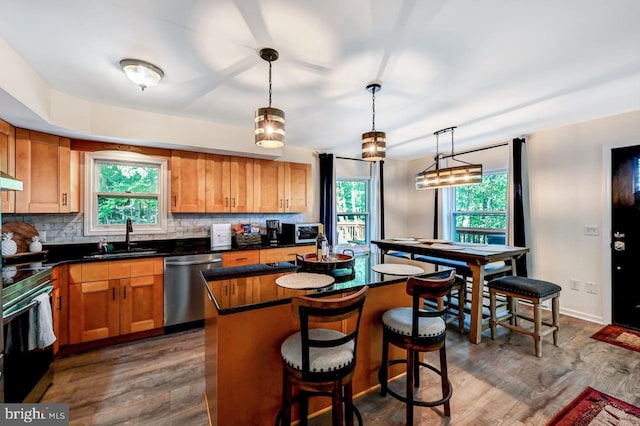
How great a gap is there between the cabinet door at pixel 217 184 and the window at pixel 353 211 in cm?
219

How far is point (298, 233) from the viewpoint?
424 centimetres

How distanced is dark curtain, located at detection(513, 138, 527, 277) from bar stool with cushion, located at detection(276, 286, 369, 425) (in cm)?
352

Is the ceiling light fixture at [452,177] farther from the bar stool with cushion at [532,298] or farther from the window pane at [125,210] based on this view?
the window pane at [125,210]

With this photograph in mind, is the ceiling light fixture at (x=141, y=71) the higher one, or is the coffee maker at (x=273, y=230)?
the ceiling light fixture at (x=141, y=71)

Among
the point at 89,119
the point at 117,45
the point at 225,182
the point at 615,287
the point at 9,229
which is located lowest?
the point at 615,287

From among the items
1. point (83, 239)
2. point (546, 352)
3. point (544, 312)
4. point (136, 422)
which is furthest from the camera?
point (544, 312)

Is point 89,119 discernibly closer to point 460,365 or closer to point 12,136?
point 12,136

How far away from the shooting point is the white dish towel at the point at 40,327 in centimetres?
181

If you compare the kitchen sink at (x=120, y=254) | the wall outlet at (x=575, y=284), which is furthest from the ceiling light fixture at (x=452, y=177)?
the kitchen sink at (x=120, y=254)

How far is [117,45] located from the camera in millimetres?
1901

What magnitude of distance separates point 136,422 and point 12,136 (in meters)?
2.82

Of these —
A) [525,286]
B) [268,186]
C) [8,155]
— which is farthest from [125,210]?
[525,286]

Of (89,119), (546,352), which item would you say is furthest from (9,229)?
(546,352)

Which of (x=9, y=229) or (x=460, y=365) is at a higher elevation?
(x=9, y=229)
